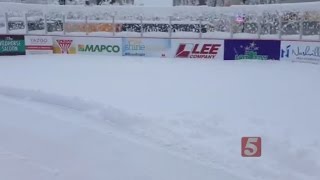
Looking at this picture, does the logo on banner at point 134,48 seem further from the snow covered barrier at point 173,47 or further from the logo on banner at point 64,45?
the logo on banner at point 64,45

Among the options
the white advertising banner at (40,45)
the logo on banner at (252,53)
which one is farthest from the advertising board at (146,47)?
the white advertising banner at (40,45)

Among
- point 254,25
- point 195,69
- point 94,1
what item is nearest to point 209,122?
point 195,69

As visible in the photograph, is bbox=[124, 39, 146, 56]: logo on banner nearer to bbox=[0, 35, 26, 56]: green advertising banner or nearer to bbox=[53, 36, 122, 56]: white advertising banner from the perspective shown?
bbox=[53, 36, 122, 56]: white advertising banner

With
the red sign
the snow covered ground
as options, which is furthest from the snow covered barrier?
the red sign

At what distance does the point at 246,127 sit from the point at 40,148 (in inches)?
131

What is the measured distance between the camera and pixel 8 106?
32.8ft

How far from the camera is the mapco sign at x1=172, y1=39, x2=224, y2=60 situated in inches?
738

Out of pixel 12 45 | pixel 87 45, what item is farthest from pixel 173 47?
pixel 12 45

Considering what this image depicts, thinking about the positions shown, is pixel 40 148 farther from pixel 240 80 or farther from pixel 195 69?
pixel 195 69

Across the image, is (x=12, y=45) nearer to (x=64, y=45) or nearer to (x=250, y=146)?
(x=64, y=45)

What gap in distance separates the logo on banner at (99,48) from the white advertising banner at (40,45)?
1.38 meters

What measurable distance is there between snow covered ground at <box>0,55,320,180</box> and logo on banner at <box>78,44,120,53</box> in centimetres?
535

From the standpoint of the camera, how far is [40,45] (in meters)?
20.5

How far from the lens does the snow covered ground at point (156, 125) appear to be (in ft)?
19.3
